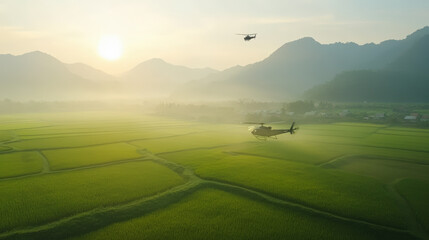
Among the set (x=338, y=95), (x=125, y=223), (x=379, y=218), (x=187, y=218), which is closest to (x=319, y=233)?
(x=379, y=218)

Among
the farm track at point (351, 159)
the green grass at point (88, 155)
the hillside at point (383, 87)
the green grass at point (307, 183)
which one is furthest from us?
the hillside at point (383, 87)

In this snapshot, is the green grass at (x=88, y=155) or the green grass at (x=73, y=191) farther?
the green grass at (x=88, y=155)

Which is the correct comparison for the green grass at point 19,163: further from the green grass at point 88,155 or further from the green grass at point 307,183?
the green grass at point 307,183

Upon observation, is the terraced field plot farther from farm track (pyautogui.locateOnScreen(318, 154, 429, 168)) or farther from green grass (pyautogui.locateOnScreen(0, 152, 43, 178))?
farm track (pyautogui.locateOnScreen(318, 154, 429, 168))

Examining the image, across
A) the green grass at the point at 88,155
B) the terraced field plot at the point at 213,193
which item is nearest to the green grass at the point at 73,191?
the terraced field plot at the point at 213,193

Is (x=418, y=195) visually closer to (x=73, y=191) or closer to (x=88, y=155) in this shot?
(x=73, y=191)

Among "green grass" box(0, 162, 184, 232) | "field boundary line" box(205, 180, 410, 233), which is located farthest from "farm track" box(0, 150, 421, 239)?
"green grass" box(0, 162, 184, 232)

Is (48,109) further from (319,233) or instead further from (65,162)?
(319,233)

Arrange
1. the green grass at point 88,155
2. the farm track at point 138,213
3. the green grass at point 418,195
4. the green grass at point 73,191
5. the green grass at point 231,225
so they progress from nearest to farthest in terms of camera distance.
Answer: the green grass at point 231,225
the farm track at point 138,213
the green grass at point 73,191
the green grass at point 418,195
the green grass at point 88,155
